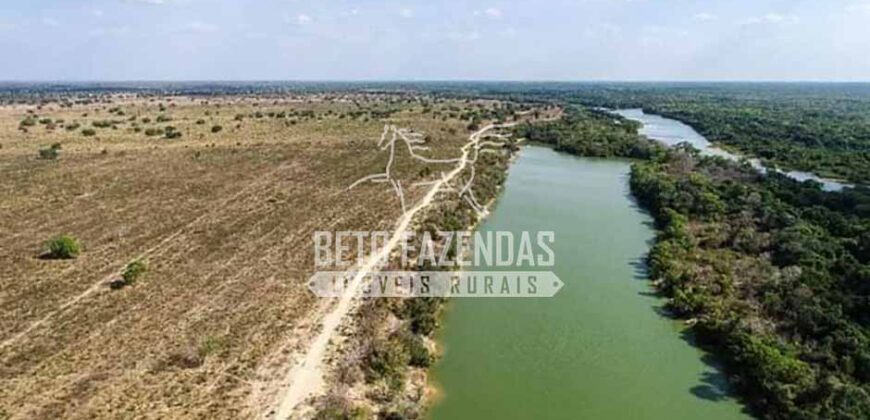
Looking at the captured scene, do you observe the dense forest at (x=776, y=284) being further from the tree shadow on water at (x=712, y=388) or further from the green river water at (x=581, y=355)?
the green river water at (x=581, y=355)

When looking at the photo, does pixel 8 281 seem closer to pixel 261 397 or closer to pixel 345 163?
pixel 261 397

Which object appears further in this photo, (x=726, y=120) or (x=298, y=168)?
(x=726, y=120)

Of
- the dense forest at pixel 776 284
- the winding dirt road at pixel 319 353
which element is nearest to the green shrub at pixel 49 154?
the winding dirt road at pixel 319 353

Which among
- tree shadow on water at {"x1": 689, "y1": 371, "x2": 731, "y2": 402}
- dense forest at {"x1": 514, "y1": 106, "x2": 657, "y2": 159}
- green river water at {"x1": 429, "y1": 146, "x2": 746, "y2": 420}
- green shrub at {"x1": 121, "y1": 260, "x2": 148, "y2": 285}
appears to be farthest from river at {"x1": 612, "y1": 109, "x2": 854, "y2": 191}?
green shrub at {"x1": 121, "y1": 260, "x2": 148, "y2": 285}

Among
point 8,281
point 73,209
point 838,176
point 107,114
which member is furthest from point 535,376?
point 107,114

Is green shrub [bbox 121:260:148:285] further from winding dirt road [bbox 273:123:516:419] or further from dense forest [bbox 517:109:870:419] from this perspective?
dense forest [bbox 517:109:870:419]

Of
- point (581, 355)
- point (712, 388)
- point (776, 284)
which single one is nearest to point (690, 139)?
point (776, 284)
